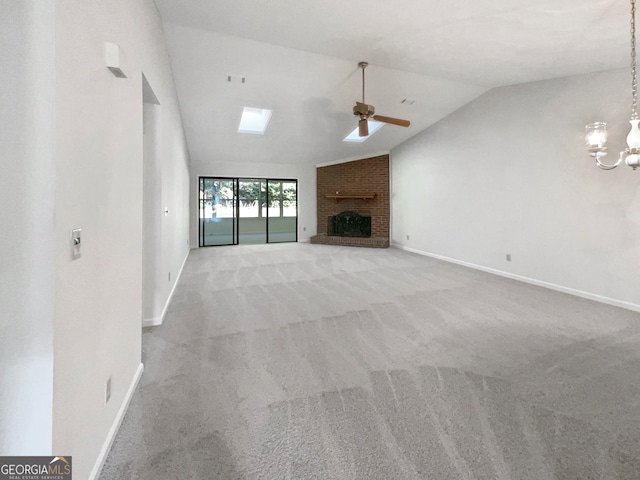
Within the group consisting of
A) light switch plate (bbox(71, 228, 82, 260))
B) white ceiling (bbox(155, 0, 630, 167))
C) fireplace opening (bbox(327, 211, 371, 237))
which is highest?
white ceiling (bbox(155, 0, 630, 167))

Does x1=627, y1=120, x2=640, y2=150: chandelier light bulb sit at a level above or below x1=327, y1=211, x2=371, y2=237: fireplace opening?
above

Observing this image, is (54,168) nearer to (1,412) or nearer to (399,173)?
(1,412)

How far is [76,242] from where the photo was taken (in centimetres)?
109

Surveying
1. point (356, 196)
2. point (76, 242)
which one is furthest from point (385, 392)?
point (356, 196)

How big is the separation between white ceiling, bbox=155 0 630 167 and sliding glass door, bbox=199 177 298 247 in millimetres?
2319

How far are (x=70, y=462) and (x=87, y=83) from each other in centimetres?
140

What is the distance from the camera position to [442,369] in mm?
2129

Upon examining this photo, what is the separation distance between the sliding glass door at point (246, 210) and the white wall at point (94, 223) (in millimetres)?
6640

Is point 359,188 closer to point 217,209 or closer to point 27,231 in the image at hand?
point 217,209

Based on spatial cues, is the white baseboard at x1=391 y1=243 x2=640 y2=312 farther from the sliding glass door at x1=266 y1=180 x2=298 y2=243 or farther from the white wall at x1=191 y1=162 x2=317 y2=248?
the sliding glass door at x1=266 y1=180 x2=298 y2=243

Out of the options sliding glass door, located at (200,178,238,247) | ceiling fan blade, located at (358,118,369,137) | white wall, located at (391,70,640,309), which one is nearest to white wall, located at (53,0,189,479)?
ceiling fan blade, located at (358,118,369,137)

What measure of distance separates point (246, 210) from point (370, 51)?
583 cm

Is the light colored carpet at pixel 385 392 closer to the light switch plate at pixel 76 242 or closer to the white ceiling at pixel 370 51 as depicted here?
the light switch plate at pixel 76 242

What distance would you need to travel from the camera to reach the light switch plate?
1070 millimetres
